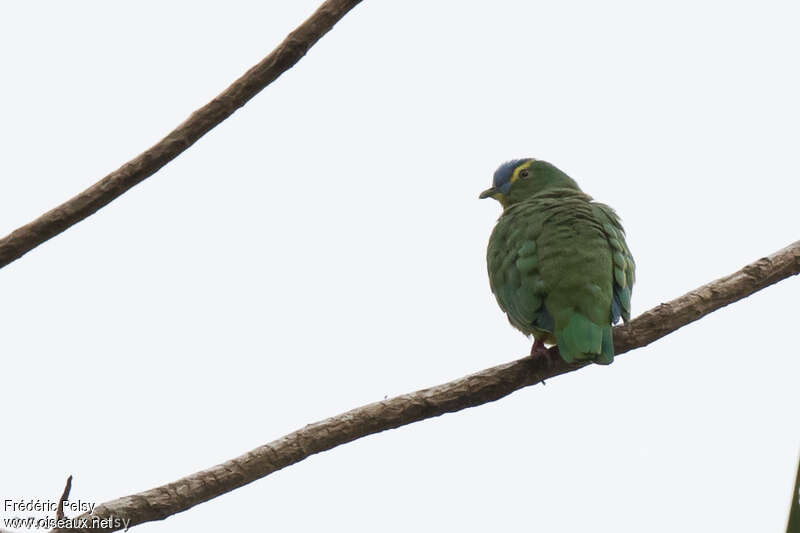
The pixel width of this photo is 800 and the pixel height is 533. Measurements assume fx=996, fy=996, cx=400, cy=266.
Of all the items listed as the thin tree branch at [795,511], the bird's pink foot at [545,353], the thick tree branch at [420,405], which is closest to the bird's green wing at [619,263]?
the thick tree branch at [420,405]

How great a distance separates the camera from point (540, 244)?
5.00 m

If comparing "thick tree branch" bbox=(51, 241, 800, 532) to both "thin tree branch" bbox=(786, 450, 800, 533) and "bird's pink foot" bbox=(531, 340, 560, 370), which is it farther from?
"thin tree branch" bbox=(786, 450, 800, 533)

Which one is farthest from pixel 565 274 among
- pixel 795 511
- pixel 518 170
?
pixel 795 511

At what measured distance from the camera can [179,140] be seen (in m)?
3.26

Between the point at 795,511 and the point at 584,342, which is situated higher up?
the point at 584,342

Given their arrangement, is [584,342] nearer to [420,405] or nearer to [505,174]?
[420,405]

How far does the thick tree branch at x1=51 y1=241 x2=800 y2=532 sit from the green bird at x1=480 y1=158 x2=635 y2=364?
7.0 inches

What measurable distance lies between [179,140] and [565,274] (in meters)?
2.17

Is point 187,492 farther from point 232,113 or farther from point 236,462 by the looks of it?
point 232,113

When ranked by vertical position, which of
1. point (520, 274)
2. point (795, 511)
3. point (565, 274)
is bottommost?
point (795, 511)

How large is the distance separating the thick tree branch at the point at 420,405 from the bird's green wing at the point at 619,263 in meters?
0.10

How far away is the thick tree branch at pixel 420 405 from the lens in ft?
10.8

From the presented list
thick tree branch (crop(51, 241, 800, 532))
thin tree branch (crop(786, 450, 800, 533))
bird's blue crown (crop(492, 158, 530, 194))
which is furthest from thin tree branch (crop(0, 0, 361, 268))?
bird's blue crown (crop(492, 158, 530, 194))

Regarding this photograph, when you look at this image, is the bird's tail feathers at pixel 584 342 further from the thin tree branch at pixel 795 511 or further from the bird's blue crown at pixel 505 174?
the bird's blue crown at pixel 505 174
